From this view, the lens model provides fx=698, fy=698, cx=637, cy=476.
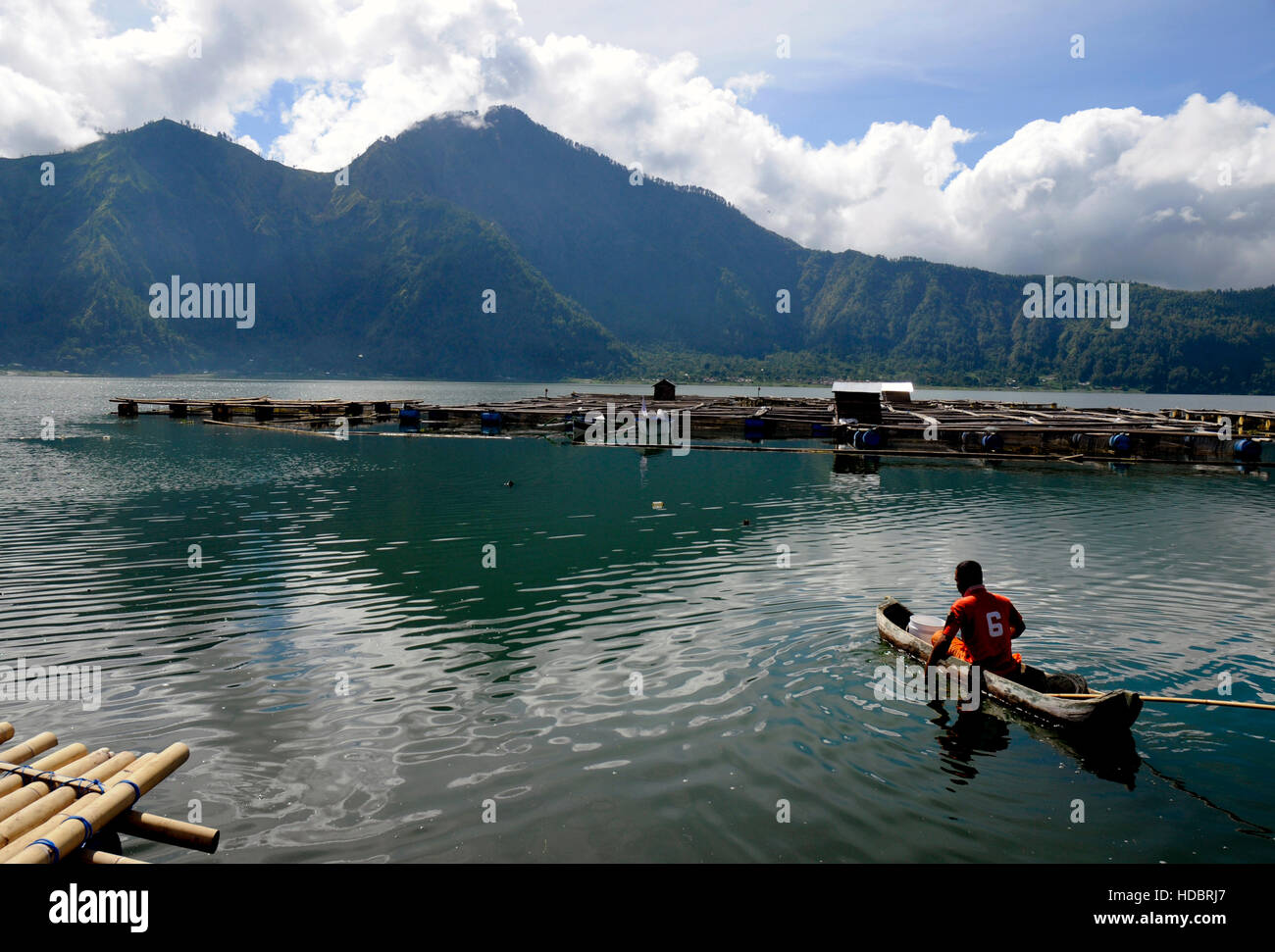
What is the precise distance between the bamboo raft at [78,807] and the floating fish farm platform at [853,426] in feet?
156

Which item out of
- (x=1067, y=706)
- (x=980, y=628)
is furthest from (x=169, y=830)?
(x=1067, y=706)

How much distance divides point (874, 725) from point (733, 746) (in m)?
2.86

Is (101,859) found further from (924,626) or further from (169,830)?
(924,626)

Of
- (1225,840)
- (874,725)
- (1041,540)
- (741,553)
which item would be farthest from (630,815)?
(1041,540)

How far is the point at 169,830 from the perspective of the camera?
7766mm

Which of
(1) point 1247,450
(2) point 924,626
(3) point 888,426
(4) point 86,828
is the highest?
(3) point 888,426

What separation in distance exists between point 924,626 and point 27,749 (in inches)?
639

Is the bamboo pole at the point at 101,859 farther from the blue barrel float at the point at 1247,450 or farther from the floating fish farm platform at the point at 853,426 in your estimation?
the blue barrel float at the point at 1247,450

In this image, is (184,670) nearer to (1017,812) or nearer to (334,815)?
(334,815)

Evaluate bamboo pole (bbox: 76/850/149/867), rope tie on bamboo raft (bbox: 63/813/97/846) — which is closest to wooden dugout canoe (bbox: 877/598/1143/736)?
bamboo pole (bbox: 76/850/149/867)

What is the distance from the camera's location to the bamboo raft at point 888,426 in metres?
63.1

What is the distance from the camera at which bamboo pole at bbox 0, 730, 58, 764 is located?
8.86 m

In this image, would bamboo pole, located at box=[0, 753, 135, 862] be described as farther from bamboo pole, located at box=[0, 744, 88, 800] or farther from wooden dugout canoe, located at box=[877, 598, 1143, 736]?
wooden dugout canoe, located at box=[877, 598, 1143, 736]
